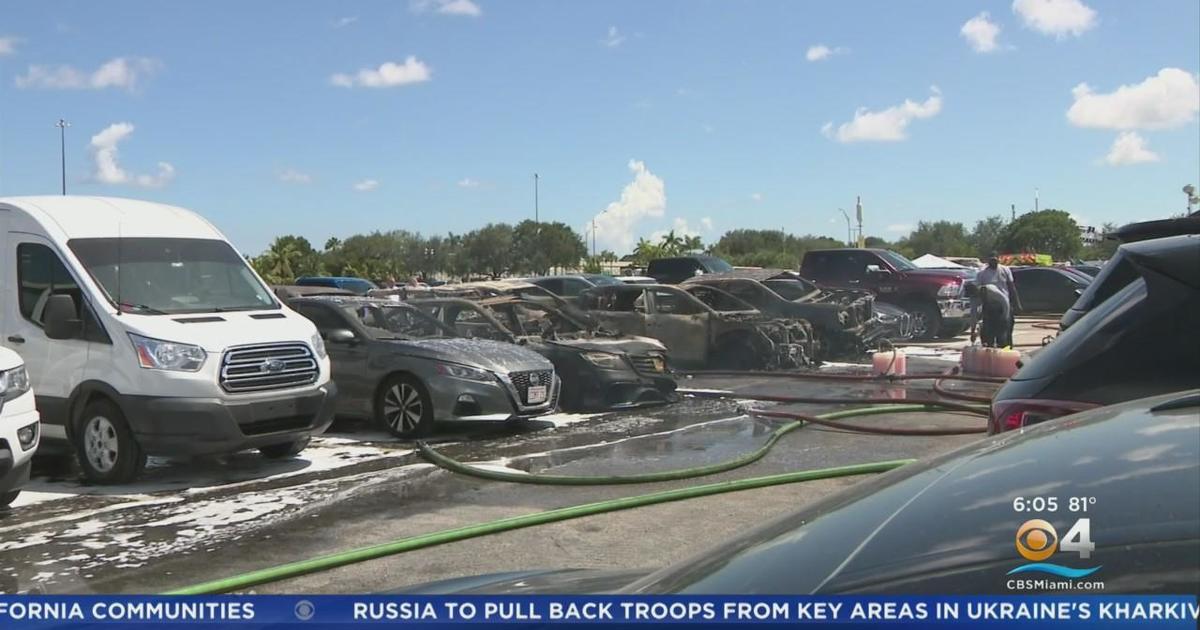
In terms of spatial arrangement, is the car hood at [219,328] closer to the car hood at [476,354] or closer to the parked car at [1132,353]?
the car hood at [476,354]

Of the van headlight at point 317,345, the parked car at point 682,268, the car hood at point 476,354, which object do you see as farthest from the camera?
the parked car at point 682,268

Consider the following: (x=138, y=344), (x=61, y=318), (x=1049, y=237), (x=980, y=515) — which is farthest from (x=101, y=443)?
(x=1049, y=237)

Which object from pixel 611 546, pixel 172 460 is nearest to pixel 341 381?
pixel 172 460

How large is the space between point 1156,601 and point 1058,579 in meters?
0.16

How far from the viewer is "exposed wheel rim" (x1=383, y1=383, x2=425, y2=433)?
9.86 meters

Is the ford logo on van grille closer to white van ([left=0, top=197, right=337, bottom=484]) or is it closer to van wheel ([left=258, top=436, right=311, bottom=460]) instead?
white van ([left=0, top=197, right=337, bottom=484])

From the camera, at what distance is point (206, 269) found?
865 centimetres

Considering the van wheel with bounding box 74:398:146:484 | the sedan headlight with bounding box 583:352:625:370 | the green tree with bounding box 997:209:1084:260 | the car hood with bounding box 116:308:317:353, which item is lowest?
the van wheel with bounding box 74:398:146:484

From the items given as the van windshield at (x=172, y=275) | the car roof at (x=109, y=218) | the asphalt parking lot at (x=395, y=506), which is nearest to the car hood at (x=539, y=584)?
the asphalt parking lot at (x=395, y=506)

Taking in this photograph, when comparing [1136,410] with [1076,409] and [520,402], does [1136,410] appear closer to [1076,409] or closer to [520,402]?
[1076,409]

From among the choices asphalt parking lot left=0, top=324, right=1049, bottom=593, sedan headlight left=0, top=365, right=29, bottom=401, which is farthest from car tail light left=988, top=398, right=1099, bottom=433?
sedan headlight left=0, top=365, right=29, bottom=401

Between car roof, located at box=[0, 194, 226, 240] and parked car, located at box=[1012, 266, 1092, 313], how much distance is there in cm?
2483

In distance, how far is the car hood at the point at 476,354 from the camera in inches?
388

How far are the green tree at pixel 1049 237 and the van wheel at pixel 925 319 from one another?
177 ft
